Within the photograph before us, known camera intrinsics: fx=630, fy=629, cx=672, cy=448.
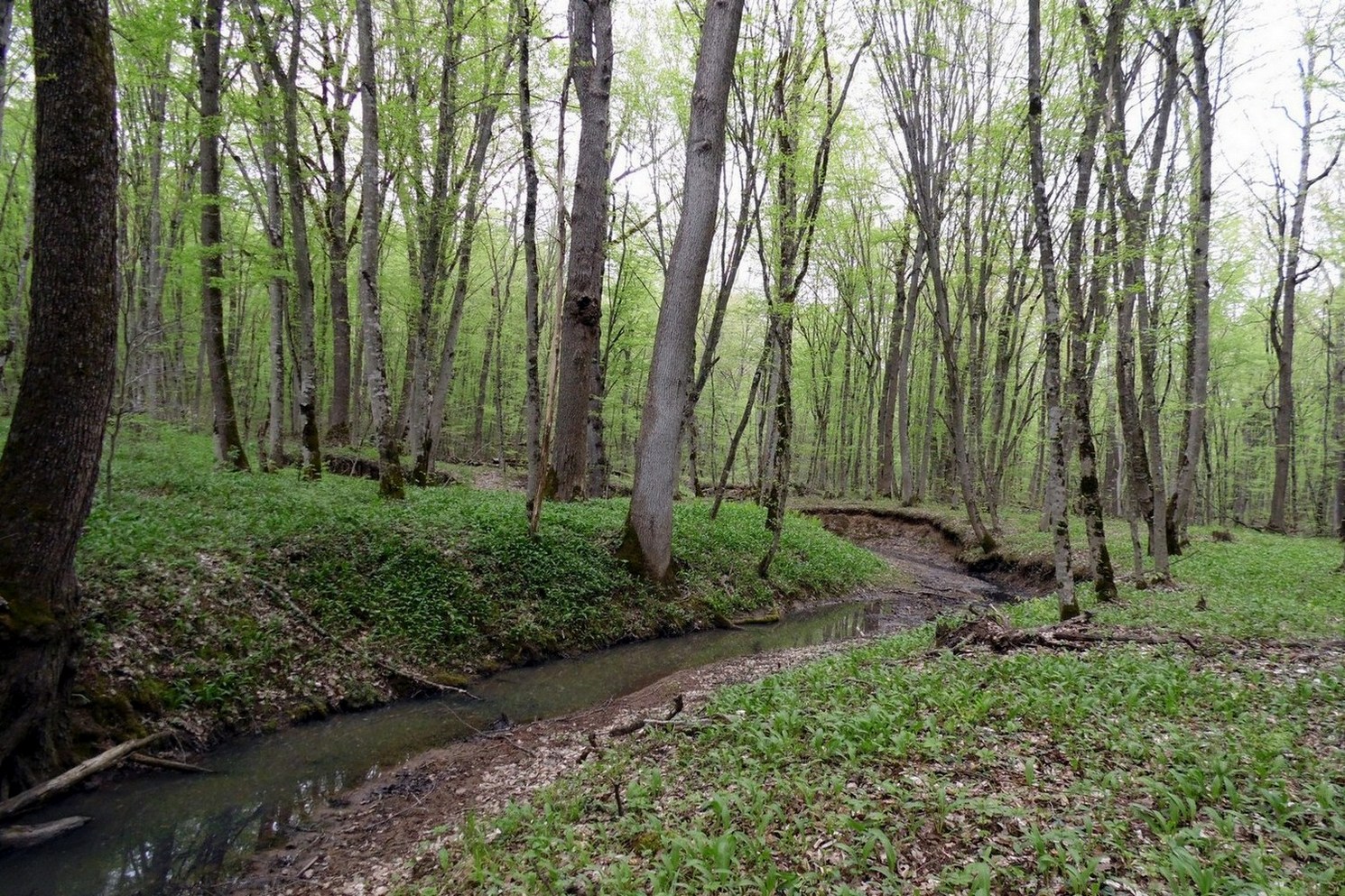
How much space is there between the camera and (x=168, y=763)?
5547 millimetres

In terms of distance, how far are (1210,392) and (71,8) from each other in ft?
127

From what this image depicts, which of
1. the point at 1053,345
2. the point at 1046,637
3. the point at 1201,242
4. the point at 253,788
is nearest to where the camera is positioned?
the point at 253,788

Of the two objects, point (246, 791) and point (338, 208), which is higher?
point (338, 208)

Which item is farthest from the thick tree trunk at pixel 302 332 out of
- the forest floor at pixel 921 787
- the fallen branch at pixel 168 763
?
the forest floor at pixel 921 787

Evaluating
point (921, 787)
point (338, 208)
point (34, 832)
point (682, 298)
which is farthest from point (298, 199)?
point (921, 787)

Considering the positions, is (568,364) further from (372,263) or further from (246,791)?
(246,791)

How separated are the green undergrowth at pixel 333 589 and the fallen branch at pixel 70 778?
55 centimetres

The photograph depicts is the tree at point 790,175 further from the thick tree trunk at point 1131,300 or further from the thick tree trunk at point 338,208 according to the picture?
the thick tree trunk at point 338,208

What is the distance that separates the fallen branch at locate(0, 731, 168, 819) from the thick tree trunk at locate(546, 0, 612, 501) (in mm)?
7714

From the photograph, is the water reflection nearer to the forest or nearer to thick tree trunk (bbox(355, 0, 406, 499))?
the forest

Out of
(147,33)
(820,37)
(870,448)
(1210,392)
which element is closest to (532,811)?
(147,33)

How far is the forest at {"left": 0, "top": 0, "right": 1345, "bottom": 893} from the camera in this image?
5117 millimetres

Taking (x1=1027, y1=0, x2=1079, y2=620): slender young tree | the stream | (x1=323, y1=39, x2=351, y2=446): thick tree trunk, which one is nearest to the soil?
the stream

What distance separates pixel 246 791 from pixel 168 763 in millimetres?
783
